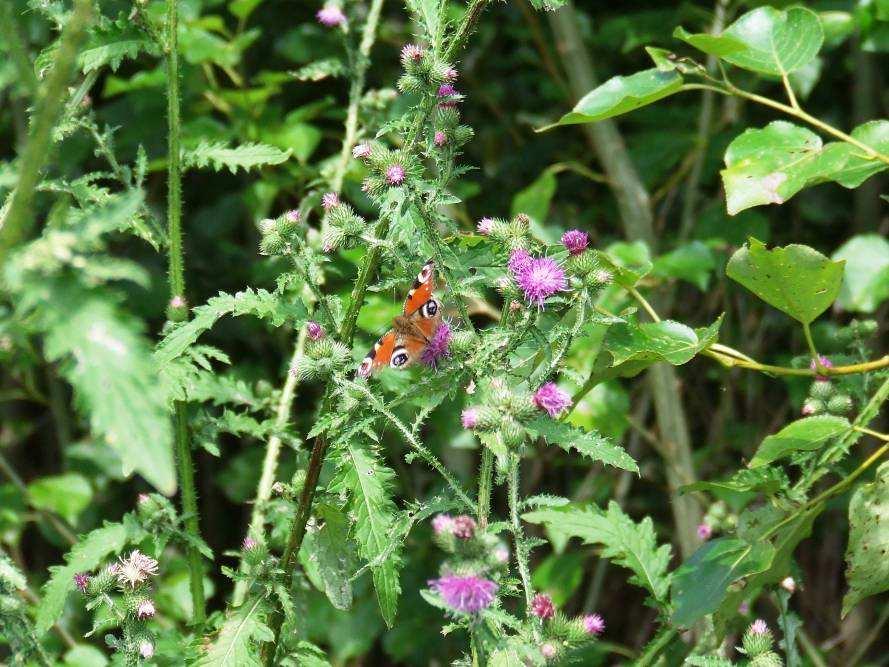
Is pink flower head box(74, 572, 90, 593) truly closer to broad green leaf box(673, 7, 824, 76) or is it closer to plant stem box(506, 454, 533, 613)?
plant stem box(506, 454, 533, 613)

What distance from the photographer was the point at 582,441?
1505 millimetres

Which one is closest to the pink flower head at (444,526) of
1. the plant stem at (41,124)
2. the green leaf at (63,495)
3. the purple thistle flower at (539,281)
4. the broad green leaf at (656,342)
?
the purple thistle flower at (539,281)

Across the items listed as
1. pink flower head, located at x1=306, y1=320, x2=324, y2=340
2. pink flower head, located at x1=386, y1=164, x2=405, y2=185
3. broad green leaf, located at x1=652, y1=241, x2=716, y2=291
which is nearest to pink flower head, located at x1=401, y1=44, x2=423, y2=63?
pink flower head, located at x1=386, y1=164, x2=405, y2=185

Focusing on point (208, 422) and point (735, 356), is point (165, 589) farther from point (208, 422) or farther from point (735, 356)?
point (735, 356)

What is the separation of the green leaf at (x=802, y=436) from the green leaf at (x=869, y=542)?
0.41 feet

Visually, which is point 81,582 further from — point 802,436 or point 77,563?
point 802,436

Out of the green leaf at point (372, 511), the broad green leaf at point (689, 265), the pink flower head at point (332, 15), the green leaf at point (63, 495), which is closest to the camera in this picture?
the green leaf at point (372, 511)

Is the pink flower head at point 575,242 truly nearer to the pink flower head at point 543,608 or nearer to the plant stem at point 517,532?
the plant stem at point 517,532

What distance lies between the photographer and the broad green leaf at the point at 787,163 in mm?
1848

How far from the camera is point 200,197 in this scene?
4.28m

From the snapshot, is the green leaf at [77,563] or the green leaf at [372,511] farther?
the green leaf at [77,563]

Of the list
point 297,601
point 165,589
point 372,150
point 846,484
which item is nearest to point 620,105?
point 372,150

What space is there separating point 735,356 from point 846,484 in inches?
12.7

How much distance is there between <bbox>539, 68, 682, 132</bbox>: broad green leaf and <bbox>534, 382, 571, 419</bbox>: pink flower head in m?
0.58
